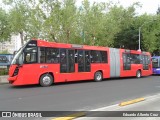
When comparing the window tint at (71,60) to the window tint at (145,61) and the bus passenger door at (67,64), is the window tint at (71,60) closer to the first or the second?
the bus passenger door at (67,64)

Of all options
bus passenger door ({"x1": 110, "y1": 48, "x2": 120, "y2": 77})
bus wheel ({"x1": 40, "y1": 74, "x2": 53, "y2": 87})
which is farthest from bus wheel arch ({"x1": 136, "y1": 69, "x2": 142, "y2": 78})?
bus wheel ({"x1": 40, "y1": 74, "x2": 53, "y2": 87})

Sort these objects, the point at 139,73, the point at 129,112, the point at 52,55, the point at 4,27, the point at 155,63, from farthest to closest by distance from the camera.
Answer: the point at 4,27
the point at 155,63
the point at 139,73
the point at 52,55
the point at 129,112

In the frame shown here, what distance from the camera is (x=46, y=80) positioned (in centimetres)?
1841

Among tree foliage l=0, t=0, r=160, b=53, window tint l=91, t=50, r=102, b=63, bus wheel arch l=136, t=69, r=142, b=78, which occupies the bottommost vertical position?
bus wheel arch l=136, t=69, r=142, b=78

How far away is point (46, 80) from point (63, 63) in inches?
72.1

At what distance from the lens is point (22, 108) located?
10141 millimetres

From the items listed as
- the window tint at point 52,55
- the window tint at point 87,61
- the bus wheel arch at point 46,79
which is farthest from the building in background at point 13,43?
the bus wheel arch at point 46,79

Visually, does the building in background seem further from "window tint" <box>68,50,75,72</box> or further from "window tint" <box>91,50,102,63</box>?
"window tint" <box>68,50,75,72</box>

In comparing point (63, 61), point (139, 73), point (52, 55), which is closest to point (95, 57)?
point (63, 61)

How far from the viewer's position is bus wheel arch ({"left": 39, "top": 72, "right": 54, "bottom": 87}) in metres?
18.2

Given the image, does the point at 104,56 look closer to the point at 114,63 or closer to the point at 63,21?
the point at 114,63

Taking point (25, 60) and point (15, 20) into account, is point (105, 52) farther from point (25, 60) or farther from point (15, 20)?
point (15, 20)

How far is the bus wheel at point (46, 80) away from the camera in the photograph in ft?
59.8

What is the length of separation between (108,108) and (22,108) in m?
2.87
